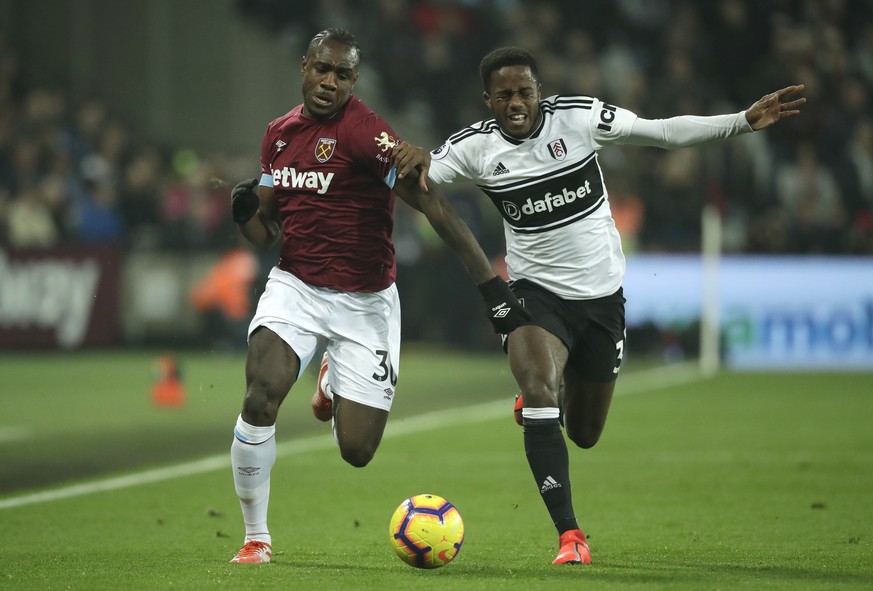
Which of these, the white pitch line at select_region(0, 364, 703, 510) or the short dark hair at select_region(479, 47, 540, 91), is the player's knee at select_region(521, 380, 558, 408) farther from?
the white pitch line at select_region(0, 364, 703, 510)

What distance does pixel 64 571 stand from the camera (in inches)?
230

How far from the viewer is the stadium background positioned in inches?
747

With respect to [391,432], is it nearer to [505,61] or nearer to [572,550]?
[505,61]

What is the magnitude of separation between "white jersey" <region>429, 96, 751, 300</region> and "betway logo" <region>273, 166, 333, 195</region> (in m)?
0.53

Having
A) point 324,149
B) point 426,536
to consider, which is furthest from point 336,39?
point 426,536

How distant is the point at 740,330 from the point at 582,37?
18.8 ft

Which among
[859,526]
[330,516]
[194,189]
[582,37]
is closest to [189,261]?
[194,189]

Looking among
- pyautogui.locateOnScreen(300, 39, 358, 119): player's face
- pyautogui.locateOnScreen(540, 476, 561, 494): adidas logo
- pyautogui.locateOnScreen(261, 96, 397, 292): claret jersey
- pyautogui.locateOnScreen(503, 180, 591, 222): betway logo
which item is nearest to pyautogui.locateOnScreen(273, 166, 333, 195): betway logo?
pyautogui.locateOnScreen(261, 96, 397, 292): claret jersey

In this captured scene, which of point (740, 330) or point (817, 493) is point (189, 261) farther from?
point (817, 493)

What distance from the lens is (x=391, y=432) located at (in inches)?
477

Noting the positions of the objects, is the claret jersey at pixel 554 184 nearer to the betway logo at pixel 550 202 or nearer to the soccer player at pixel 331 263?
the betway logo at pixel 550 202

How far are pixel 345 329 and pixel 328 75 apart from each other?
1.21m

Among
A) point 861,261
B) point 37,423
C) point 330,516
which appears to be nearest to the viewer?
point 330,516

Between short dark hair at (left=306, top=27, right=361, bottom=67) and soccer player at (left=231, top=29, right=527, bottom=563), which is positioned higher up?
short dark hair at (left=306, top=27, right=361, bottom=67)
